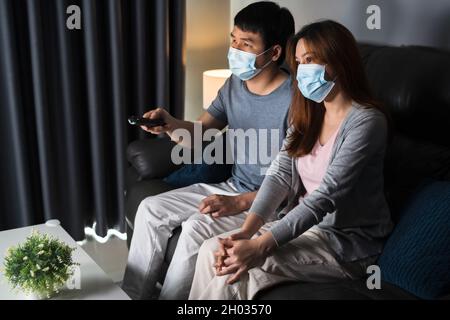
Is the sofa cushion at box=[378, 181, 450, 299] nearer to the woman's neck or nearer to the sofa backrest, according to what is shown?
the sofa backrest

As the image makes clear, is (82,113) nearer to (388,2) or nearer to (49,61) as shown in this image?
(49,61)

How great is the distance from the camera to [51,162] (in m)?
2.34

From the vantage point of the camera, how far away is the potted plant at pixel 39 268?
4.10 feet

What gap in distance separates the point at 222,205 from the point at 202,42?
135 cm

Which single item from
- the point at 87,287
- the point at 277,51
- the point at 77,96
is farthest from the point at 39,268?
the point at 77,96

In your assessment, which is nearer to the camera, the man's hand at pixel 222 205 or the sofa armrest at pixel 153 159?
the man's hand at pixel 222 205

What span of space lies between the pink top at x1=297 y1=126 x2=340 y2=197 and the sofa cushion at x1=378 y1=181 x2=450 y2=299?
0.25m

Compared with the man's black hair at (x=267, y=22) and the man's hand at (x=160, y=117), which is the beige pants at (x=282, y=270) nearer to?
the man's hand at (x=160, y=117)

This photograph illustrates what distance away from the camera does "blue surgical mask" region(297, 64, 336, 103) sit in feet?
4.61

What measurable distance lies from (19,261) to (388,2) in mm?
1502

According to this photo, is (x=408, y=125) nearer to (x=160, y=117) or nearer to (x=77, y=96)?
(x=160, y=117)

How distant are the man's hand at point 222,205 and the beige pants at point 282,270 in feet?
0.71

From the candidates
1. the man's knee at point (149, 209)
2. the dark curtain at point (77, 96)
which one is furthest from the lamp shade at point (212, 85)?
the man's knee at point (149, 209)

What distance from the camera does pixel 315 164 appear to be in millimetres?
1501
